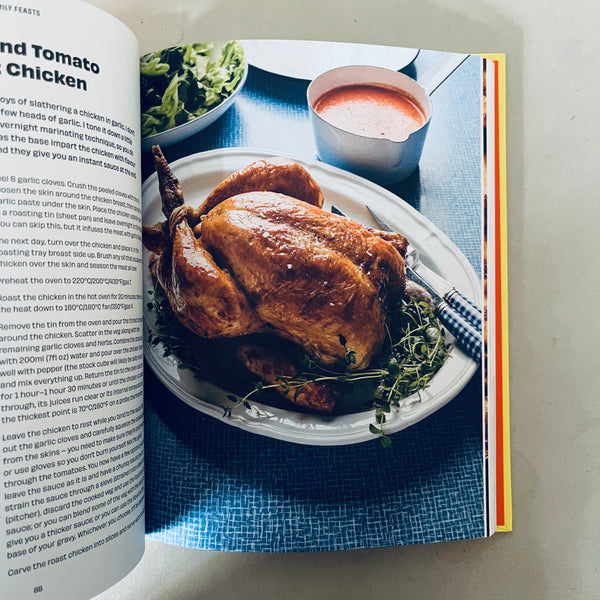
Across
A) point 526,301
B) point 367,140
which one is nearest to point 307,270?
point 367,140

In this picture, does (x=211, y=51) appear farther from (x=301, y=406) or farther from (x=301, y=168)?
(x=301, y=406)

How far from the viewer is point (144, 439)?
22.0 inches

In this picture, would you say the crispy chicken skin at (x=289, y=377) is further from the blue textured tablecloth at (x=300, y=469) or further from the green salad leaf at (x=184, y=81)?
the green salad leaf at (x=184, y=81)

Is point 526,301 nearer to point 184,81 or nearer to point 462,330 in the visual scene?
point 462,330

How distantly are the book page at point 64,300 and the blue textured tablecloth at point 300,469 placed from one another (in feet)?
0.26

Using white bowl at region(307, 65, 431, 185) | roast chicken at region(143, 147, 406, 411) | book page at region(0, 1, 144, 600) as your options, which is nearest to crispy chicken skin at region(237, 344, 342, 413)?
roast chicken at region(143, 147, 406, 411)

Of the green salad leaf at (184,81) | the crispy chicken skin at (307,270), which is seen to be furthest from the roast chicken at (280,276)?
the green salad leaf at (184,81)

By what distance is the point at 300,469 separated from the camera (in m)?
0.55

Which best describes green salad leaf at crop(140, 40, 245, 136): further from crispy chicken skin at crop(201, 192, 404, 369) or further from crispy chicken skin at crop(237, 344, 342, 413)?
crispy chicken skin at crop(237, 344, 342, 413)

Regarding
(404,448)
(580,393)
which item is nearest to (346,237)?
(404,448)

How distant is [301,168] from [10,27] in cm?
31

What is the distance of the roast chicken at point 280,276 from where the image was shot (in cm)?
51

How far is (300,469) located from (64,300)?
12.7 inches

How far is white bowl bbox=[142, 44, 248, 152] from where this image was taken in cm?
56
